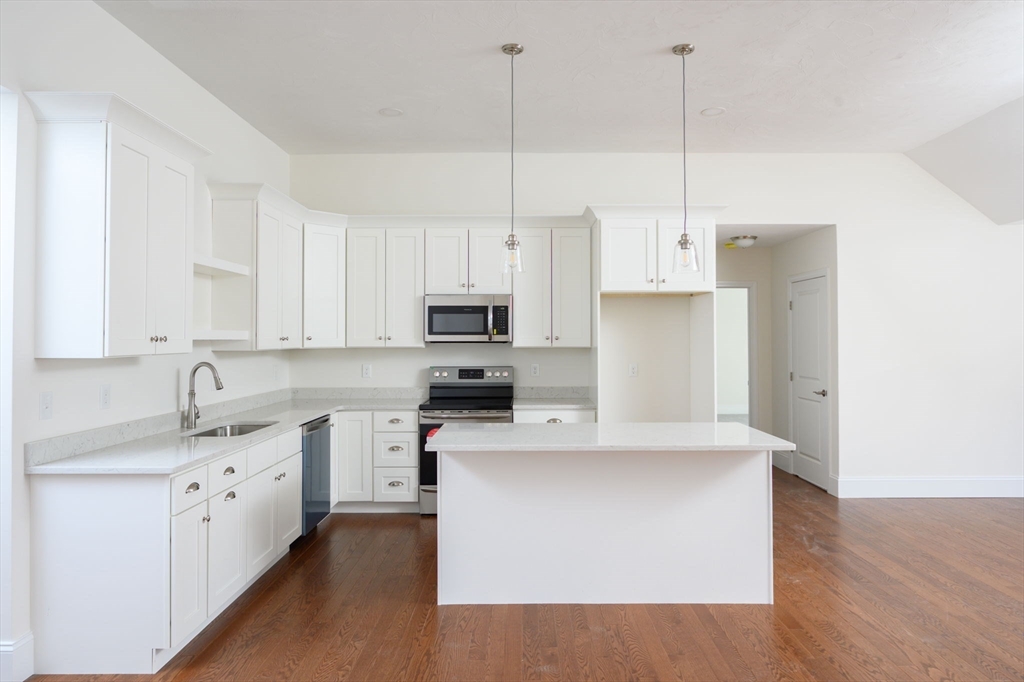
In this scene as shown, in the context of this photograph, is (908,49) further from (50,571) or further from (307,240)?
(50,571)

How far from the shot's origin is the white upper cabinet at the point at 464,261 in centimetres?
459

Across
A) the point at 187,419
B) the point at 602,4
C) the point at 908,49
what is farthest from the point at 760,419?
the point at 187,419

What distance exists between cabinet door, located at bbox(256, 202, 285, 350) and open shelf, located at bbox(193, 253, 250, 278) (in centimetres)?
17

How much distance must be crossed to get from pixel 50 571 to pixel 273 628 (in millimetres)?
923

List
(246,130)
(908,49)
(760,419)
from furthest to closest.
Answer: (760,419), (246,130), (908,49)

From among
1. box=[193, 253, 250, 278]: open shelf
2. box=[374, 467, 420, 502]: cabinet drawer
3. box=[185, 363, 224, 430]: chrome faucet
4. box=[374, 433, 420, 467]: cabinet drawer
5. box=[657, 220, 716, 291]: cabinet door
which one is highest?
box=[657, 220, 716, 291]: cabinet door

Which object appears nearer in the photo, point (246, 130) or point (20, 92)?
point (20, 92)

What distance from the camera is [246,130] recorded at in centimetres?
413

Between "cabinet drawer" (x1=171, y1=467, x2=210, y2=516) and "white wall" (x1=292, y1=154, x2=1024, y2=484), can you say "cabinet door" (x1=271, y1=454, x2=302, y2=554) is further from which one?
"white wall" (x1=292, y1=154, x2=1024, y2=484)

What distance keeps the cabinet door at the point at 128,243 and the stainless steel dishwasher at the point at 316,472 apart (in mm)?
1449

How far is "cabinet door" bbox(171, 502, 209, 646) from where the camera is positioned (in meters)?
2.31

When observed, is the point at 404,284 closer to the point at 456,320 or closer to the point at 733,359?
the point at 456,320

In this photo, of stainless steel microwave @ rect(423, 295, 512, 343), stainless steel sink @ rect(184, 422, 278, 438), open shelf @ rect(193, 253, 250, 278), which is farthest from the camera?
stainless steel microwave @ rect(423, 295, 512, 343)

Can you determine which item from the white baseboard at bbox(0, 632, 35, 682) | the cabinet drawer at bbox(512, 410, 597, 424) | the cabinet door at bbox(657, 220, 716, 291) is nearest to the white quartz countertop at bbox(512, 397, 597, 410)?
the cabinet drawer at bbox(512, 410, 597, 424)
